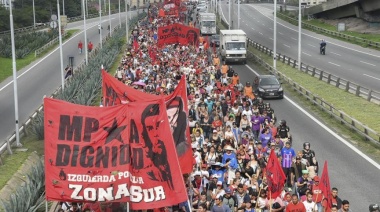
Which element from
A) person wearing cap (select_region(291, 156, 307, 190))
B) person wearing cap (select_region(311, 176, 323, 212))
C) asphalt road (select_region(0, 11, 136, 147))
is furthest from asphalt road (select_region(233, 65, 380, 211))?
asphalt road (select_region(0, 11, 136, 147))

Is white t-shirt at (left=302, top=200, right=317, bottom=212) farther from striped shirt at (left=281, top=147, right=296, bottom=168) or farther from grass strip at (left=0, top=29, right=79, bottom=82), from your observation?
grass strip at (left=0, top=29, right=79, bottom=82)

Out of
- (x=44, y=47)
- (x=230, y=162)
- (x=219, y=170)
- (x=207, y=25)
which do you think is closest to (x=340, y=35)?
(x=207, y=25)

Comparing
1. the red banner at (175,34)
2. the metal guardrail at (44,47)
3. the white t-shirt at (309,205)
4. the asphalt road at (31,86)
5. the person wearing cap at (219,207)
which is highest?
the red banner at (175,34)

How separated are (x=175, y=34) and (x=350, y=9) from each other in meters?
43.3

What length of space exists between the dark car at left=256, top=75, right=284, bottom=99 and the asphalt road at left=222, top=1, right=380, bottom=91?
7.05 meters

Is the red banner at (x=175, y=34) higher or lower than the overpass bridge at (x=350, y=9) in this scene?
lower

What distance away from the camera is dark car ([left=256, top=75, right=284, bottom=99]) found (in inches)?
1383

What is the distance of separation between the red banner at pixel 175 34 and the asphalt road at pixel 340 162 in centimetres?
864

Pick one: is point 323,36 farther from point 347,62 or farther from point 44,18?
point 44,18

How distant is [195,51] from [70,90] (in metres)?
10.4

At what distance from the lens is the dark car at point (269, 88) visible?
1383 inches

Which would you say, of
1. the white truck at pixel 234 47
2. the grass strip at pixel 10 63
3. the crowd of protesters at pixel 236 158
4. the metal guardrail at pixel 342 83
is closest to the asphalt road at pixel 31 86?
the grass strip at pixel 10 63

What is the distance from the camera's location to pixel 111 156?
11.2 m

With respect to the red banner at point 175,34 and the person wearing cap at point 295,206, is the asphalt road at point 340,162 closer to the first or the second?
the person wearing cap at point 295,206
